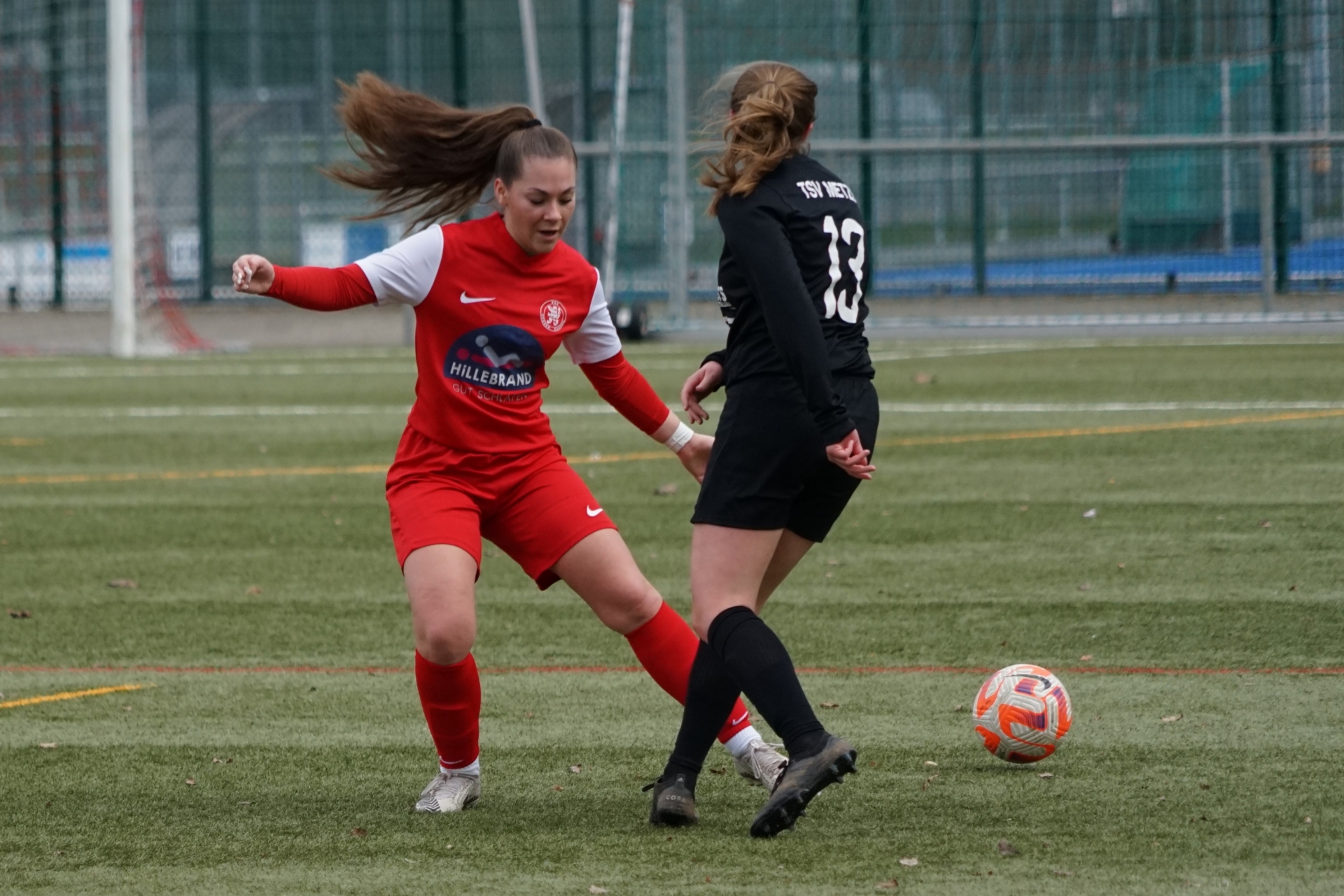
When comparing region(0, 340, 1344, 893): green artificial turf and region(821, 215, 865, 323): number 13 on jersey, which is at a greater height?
region(821, 215, 865, 323): number 13 on jersey

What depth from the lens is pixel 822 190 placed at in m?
4.14

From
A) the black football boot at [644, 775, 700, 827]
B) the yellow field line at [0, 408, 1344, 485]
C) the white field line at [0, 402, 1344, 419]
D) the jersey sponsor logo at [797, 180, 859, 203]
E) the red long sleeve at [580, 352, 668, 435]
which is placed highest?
the jersey sponsor logo at [797, 180, 859, 203]

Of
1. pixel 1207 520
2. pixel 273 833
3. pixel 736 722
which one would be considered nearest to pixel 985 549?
pixel 1207 520

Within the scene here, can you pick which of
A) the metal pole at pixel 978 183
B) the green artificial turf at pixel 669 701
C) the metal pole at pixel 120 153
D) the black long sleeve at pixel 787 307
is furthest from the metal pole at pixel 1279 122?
the black long sleeve at pixel 787 307

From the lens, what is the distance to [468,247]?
460cm

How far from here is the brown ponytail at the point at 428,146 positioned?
470cm

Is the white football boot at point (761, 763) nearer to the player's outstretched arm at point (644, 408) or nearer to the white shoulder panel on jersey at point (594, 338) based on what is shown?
the player's outstretched arm at point (644, 408)

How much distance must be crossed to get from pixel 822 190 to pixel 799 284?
30 centimetres

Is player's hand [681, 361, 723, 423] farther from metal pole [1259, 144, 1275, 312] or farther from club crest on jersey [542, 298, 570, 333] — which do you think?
metal pole [1259, 144, 1275, 312]

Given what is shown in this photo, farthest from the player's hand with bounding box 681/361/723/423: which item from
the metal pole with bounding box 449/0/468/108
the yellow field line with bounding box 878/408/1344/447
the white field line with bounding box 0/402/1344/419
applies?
the metal pole with bounding box 449/0/468/108

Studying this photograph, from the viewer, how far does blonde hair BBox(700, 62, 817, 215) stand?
4062mm

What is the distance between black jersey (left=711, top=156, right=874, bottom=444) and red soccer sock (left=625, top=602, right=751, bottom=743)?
732 mm

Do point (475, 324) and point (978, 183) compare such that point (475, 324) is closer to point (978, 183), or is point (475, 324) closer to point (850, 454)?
point (850, 454)

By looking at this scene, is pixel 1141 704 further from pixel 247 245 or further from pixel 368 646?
pixel 247 245
